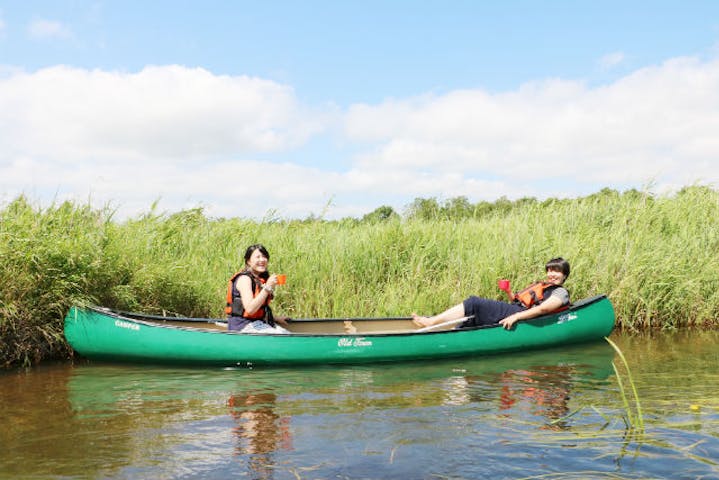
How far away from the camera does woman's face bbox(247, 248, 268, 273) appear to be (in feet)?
21.2

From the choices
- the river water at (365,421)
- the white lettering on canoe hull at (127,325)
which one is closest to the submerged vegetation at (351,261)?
the white lettering on canoe hull at (127,325)

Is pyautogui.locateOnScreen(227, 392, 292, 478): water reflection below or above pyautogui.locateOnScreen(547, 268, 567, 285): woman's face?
below

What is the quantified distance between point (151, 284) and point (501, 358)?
13.1ft

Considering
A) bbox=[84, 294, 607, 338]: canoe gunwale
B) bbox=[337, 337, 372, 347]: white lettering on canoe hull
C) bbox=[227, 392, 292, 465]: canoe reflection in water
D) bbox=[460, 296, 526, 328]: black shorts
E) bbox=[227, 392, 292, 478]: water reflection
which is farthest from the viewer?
bbox=[460, 296, 526, 328]: black shorts

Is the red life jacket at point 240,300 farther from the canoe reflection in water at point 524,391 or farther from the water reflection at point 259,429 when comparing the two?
the canoe reflection in water at point 524,391

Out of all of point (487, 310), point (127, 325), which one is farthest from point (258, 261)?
point (487, 310)

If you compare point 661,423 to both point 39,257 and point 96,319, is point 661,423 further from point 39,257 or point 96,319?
point 39,257

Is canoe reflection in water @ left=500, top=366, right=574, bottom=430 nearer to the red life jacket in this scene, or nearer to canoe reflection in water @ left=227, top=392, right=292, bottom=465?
canoe reflection in water @ left=227, top=392, right=292, bottom=465

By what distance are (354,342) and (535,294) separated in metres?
2.34

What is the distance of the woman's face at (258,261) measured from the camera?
254 inches

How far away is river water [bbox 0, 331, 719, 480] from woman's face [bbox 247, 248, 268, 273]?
1025 millimetres

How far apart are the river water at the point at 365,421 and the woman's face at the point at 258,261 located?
1.02 meters

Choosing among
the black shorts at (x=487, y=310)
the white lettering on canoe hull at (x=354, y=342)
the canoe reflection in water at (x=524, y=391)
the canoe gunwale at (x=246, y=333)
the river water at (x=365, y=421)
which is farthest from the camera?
the black shorts at (x=487, y=310)

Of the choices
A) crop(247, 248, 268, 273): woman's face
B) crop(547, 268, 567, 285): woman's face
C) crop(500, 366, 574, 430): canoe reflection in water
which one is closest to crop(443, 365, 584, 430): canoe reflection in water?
crop(500, 366, 574, 430): canoe reflection in water
